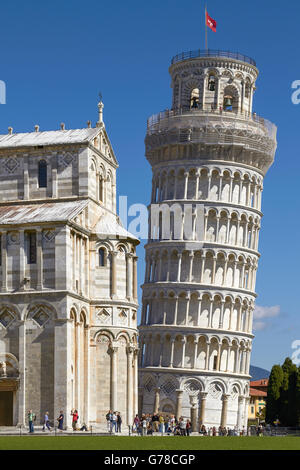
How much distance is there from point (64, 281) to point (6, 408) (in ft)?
27.0

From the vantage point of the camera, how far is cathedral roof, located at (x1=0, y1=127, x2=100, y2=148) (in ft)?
223

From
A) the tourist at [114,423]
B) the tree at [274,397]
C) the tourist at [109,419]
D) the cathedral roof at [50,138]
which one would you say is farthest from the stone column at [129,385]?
the tree at [274,397]

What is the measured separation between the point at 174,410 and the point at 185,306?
9.90 metres

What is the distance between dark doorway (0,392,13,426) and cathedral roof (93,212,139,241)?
11.4m

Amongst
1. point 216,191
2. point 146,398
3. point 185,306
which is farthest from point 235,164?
point 146,398

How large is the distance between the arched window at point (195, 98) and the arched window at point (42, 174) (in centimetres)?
3997

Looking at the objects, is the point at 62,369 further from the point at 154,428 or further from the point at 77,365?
the point at 154,428

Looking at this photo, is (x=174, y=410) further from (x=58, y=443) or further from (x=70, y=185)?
(x=58, y=443)

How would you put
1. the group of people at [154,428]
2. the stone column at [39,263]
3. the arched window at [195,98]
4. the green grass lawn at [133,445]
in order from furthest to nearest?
the arched window at [195,98], the group of people at [154,428], the stone column at [39,263], the green grass lawn at [133,445]

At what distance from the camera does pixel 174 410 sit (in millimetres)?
99000

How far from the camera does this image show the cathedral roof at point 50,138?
67.9 m

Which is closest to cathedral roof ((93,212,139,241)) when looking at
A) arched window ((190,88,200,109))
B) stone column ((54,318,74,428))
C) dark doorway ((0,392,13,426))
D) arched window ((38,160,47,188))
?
arched window ((38,160,47,188))

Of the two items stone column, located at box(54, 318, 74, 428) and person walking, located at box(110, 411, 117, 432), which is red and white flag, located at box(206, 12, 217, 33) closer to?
stone column, located at box(54, 318, 74, 428)

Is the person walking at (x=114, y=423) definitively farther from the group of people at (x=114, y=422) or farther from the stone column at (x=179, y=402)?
the stone column at (x=179, y=402)
